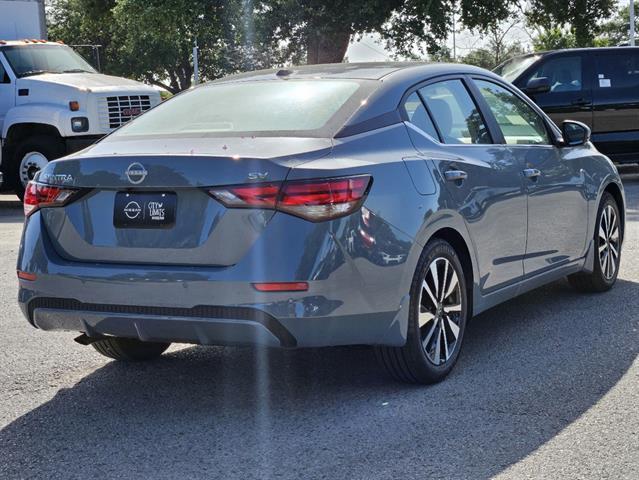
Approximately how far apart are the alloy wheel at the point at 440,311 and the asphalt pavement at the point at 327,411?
0.18 metres

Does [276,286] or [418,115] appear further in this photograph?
[418,115]

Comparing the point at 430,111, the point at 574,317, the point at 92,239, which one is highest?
the point at 430,111

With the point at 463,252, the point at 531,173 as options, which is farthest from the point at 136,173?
the point at 531,173

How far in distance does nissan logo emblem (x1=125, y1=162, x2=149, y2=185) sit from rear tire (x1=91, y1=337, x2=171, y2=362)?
1197 millimetres

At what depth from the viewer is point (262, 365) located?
5875 mm

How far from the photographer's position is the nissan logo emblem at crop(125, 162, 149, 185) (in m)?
4.79

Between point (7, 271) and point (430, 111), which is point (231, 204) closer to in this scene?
point (430, 111)

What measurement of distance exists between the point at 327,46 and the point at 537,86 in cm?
1373

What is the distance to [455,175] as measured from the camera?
5.50 metres

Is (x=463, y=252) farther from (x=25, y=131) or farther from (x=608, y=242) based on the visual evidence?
(x=25, y=131)

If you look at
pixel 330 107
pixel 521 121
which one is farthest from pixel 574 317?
pixel 330 107

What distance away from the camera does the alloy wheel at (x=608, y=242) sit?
7488 mm

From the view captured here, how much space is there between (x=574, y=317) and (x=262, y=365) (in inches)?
85.8

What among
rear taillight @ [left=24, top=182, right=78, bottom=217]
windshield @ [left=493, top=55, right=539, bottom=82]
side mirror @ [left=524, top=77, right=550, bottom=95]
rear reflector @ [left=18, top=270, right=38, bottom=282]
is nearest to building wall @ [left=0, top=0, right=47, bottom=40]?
windshield @ [left=493, top=55, right=539, bottom=82]
